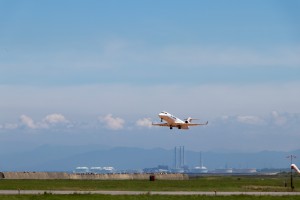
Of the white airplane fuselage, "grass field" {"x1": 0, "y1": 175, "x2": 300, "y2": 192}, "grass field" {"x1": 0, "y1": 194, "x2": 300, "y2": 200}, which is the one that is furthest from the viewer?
the white airplane fuselage

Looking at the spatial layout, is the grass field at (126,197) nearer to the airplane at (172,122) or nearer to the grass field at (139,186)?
the grass field at (139,186)

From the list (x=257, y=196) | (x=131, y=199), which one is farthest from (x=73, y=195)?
(x=257, y=196)

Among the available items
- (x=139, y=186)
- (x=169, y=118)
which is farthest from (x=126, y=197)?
(x=169, y=118)

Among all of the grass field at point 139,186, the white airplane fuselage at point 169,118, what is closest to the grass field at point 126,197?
the grass field at point 139,186

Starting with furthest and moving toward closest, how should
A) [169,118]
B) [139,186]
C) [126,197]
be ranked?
[169,118], [139,186], [126,197]

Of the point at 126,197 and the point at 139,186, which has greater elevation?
the point at 139,186

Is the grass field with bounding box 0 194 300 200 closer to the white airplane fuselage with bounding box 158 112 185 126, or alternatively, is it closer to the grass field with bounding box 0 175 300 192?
the grass field with bounding box 0 175 300 192

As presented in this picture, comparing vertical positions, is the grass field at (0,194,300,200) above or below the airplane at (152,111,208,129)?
below

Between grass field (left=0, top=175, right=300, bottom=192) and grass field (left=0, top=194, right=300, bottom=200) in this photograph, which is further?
grass field (left=0, top=175, right=300, bottom=192)

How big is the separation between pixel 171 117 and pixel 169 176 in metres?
47.9

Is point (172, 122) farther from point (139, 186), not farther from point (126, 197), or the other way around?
point (126, 197)

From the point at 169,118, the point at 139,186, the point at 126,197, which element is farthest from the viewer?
the point at 169,118

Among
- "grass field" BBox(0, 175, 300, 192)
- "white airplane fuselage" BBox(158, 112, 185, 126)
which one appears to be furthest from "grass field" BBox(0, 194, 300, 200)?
"white airplane fuselage" BBox(158, 112, 185, 126)

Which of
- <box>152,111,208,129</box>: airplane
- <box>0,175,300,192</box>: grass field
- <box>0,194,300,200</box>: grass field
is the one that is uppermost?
<box>152,111,208,129</box>: airplane
